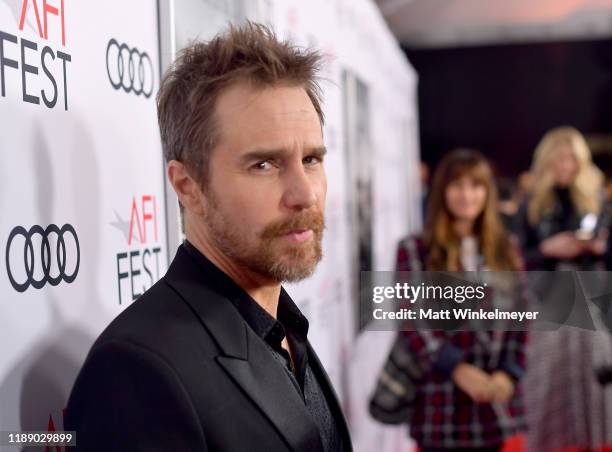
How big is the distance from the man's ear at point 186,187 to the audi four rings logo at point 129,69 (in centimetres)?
24

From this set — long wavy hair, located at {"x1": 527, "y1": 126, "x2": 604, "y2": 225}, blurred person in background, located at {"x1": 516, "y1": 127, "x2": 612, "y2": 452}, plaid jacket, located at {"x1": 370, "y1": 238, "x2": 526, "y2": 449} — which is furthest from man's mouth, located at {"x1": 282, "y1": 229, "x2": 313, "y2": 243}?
long wavy hair, located at {"x1": 527, "y1": 126, "x2": 604, "y2": 225}

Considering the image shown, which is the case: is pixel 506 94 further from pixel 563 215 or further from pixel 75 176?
pixel 75 176

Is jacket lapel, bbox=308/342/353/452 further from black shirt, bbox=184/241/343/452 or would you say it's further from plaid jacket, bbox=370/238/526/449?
plaid jacket, bbox=370/238/526/449

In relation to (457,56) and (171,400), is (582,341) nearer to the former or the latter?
(171,400)

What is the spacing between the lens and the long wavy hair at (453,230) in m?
2.28

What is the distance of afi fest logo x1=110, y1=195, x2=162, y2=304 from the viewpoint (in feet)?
3.86

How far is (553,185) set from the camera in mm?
3373

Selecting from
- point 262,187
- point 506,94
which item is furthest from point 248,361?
point 506,94

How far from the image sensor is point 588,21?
21.0 ft

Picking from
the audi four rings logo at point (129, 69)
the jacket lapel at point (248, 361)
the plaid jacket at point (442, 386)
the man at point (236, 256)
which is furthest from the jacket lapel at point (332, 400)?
the plaid jacket at point (442, 386)

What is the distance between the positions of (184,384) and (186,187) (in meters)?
0.29

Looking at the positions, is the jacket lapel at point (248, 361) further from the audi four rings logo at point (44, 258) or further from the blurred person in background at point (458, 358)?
the blurred person in background at point (458, 358)

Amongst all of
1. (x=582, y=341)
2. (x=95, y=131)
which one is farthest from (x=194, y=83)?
(x=582, y=341)

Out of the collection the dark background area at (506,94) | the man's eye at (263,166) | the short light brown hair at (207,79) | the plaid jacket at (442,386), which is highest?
the dark background area at (506,94)
